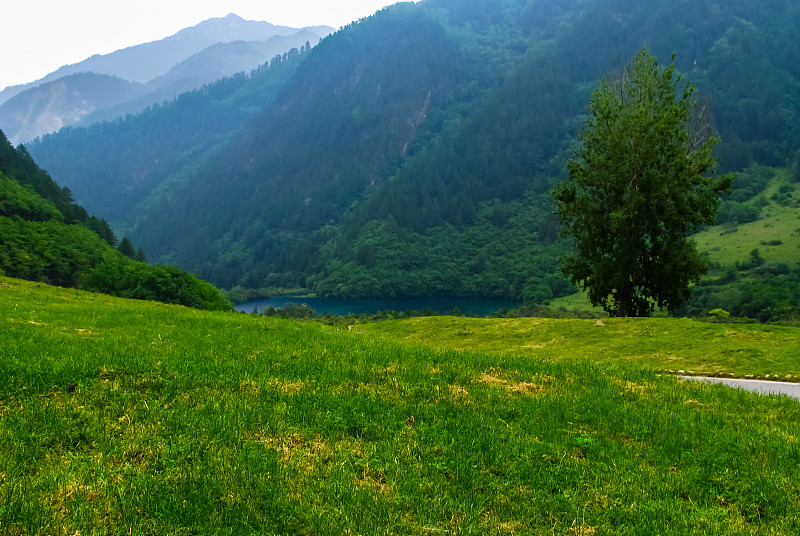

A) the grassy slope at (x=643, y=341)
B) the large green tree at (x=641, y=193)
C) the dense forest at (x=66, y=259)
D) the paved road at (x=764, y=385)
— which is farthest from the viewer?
the dense forest at (x=66, y=259)

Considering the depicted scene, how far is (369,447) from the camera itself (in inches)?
352

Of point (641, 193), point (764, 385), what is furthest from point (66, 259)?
point (764, 385)

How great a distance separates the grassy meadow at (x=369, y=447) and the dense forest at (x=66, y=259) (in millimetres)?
95789

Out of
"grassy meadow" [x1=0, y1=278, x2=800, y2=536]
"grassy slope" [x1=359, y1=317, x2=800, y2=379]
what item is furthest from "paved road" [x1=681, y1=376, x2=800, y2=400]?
"grassy meadow" [x1=0, y1=278, x2=800, y2=536]

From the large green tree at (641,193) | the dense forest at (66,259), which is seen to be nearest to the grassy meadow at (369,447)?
the large green tree at (641,193)

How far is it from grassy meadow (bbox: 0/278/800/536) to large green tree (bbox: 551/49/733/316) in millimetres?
35522

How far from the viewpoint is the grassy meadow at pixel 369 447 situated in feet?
22.1

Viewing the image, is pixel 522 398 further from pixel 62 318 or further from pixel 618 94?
pixel 618 94

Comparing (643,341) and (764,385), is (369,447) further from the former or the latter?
(643,341)

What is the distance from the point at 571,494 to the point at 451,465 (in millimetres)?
1873

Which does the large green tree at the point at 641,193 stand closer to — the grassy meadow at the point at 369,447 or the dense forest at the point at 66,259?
the grassy meadow at the point at 369,447

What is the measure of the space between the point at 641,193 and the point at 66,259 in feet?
416

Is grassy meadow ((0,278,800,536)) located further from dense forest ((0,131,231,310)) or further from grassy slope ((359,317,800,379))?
dense forest ((0,131,231,310))

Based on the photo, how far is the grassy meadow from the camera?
673 cm
